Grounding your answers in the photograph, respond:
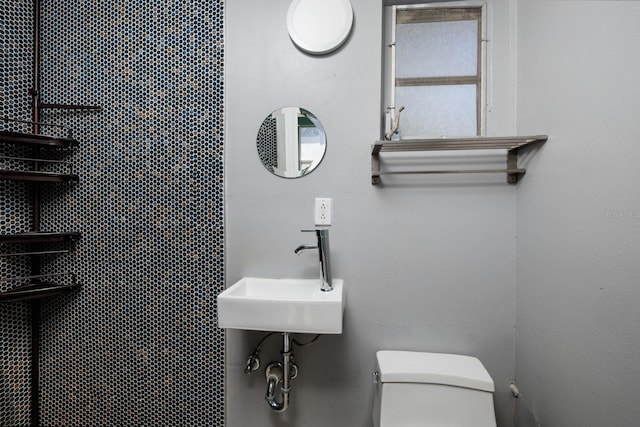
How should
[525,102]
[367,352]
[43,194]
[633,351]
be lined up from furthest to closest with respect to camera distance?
[43,194] < [367,352] < [525,102] < [633,351]

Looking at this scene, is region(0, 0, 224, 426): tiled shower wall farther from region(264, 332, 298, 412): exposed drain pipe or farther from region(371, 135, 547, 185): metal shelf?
region(371, 135, 547, 185): metal shelf

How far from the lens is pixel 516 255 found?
4.01 ft

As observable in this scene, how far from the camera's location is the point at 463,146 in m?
1.14

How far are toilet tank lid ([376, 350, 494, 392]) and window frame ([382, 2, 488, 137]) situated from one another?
107cm

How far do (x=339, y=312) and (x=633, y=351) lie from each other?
0.82 metres

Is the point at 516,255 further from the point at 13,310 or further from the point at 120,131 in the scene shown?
the point at 13,310

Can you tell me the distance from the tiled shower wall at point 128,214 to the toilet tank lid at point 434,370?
0.81 m

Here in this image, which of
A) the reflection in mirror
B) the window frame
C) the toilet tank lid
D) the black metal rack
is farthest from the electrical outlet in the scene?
the black metal rack

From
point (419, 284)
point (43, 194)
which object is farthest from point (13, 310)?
point (419, 284)


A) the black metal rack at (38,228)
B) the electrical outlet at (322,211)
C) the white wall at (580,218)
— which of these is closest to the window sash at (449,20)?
the white wall at (580,218)

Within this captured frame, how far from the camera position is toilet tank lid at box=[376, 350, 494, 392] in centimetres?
105

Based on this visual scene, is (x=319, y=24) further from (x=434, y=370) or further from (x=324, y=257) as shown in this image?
(x=434, y=370)

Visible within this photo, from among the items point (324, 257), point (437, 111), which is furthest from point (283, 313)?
point (437, 111)

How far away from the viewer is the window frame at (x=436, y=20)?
131 centimetres
